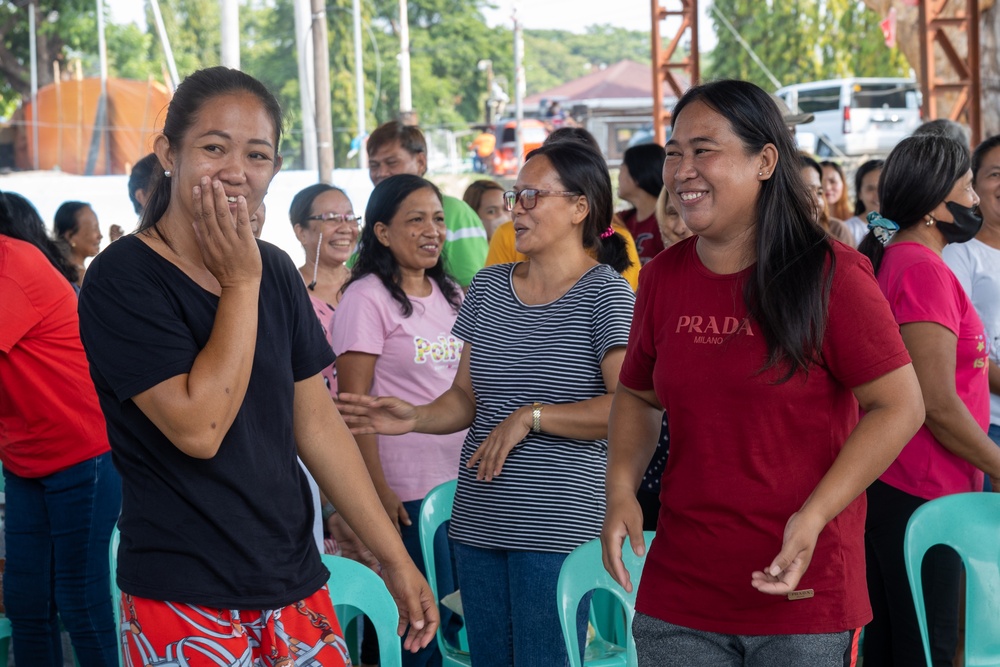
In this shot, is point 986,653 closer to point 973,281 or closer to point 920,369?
point 920,369

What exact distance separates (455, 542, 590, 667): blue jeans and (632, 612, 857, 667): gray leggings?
595 mm

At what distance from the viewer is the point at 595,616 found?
3.76 m

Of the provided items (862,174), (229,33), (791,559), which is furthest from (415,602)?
(229,33)

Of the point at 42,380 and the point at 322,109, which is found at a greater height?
the point at 322,109

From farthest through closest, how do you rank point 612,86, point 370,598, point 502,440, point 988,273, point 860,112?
point 612,86, point 860,112, point 988,273, point 502,440, point 370,598

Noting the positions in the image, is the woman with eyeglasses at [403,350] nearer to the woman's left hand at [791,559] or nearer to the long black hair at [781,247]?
the long black hair at [781,247]

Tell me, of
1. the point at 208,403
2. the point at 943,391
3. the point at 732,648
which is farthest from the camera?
the point at 943,391

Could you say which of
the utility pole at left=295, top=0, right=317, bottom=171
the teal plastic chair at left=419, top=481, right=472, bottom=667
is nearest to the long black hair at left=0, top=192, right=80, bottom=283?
the teal plastic chair at left=419, top=481, right=472, bottom=667

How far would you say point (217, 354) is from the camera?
1806 mm

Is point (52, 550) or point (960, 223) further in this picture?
point (52, 550)

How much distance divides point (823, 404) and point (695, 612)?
0.45 m

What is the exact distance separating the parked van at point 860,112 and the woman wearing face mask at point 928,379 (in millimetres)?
22340

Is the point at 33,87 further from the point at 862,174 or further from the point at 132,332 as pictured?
the point at 132,332

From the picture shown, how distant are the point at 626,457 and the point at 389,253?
73.6 inches
